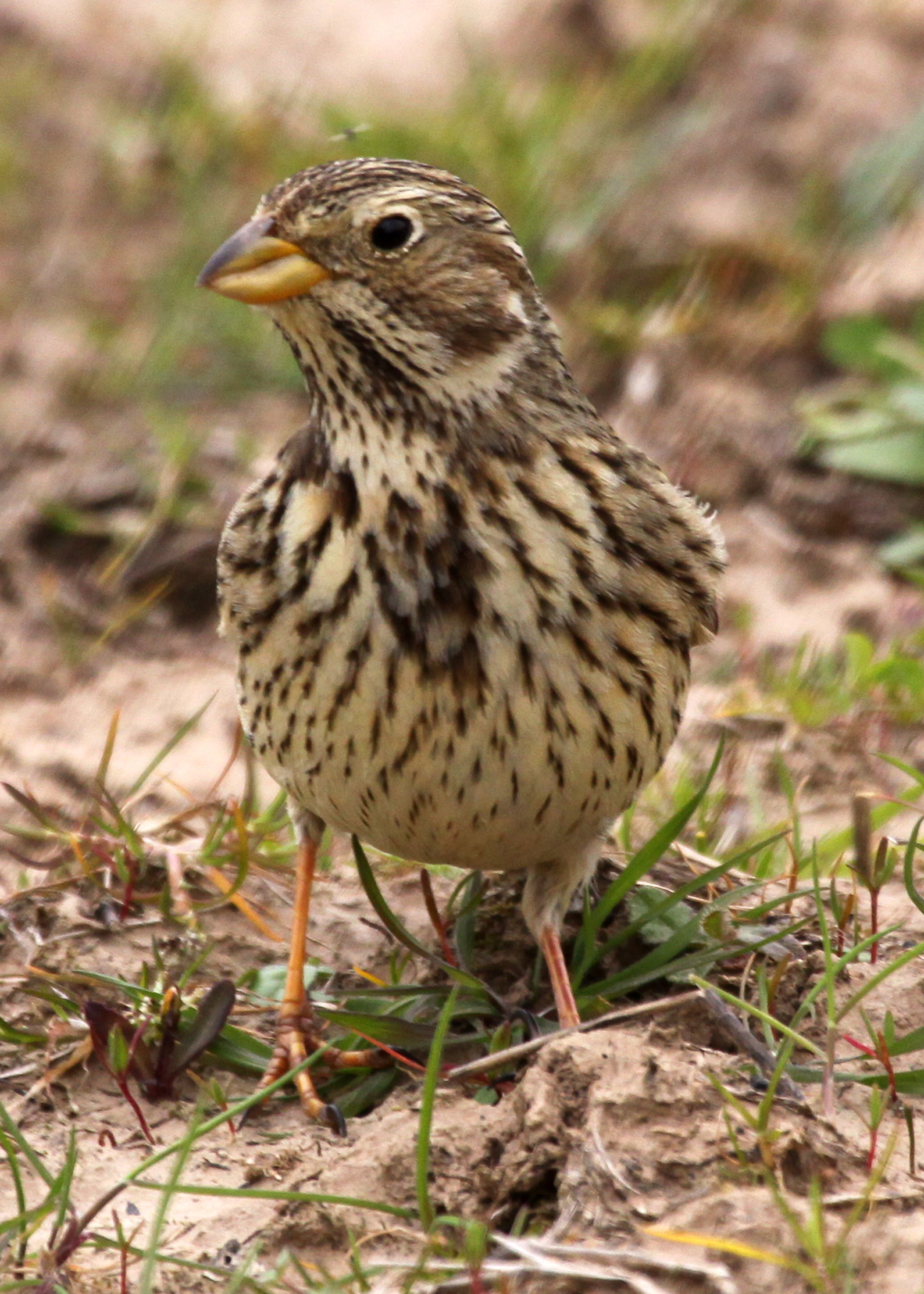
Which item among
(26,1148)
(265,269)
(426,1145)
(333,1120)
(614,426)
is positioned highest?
(265,269)

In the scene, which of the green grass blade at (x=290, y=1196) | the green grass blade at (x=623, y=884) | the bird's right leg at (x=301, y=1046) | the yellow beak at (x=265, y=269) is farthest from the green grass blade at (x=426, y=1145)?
the yellow beak at (x=265, y=269)

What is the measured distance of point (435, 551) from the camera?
424 centimetres

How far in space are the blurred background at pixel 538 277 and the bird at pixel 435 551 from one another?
184 cm

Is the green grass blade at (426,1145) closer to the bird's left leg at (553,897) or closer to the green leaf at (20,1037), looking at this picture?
the bird's left leg at (553,897)

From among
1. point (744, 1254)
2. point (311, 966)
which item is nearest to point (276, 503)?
point (311, 966)

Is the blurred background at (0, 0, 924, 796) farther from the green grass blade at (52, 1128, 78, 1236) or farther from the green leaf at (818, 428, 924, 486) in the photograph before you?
the green grass blade at (52, 1128, 78, 1236)

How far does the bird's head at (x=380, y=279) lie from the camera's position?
13.5 feet

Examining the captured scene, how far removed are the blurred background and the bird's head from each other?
219 centimetres

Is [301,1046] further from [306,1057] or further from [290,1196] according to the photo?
[290,1196]

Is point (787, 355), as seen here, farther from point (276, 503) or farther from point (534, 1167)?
point (534, 1167)

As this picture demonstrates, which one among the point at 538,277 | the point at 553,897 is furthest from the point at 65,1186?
the point at 538,277

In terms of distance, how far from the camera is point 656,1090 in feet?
12.6

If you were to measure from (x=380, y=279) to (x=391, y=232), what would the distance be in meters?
0.10

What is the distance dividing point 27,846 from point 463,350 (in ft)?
7.03
